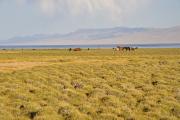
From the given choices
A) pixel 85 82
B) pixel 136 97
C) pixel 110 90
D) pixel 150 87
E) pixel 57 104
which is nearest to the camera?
pixel 57 104

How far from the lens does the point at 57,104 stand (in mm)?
16578

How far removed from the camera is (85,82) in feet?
78.6

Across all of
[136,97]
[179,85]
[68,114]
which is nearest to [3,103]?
[68,114]

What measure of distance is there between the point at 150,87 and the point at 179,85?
1.93 meters

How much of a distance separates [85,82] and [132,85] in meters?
2.96

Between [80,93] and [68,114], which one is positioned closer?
[68,114]

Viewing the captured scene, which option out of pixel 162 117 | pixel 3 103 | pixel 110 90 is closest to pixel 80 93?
pixel 110 90

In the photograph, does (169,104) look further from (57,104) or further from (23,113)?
(23,113)

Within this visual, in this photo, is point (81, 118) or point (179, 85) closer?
point (81, 118)

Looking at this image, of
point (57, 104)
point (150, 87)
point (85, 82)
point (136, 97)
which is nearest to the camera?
point (57, 104)

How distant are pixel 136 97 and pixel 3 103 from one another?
247 inches

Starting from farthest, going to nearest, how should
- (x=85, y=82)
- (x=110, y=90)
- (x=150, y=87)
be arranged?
(x=85, y=82) → (x=150, y=87) → (x=110, y=90)

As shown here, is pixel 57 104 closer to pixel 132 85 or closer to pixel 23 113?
pixel 23 113

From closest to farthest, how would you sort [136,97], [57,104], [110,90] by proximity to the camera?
[57,104]
[136,97]
[110,90]
